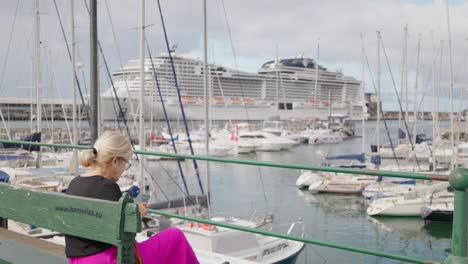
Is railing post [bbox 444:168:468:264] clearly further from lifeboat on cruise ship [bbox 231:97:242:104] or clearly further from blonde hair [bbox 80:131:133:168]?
lifeboat on cruise ship [bbox 231:97:242:104]

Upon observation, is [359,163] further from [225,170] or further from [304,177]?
[225,170]

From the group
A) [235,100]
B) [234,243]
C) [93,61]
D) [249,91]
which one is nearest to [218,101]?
[235,100]

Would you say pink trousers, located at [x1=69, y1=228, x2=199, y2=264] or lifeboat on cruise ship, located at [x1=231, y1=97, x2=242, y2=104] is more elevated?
lifeboat on cruise ship, located at [x1=231, y1=97, x2=242, y2=104]

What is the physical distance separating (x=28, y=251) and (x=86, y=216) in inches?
71.9

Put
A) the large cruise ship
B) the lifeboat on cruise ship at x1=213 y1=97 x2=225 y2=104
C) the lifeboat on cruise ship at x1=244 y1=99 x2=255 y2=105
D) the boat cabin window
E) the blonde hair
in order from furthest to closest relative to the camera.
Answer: the lifeboat on cruise ship at x1=244 y1=99 x2=255 y2=105
the lifeboat on cruise ship at x1=213 y1=97 x2=225 y2=104
the large cruise ship
the boat cabin window
the blonde hair

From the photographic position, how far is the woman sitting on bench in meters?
2.89

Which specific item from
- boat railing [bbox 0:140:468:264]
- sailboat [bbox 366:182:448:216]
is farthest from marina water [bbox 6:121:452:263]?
boat railing [bbox 0:140:468:264]

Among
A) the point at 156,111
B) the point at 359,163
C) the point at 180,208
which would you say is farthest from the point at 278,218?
the point at 156,111

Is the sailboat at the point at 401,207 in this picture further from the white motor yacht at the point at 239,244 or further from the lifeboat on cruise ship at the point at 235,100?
the lifeboat on cruise ship at the point at 235,100

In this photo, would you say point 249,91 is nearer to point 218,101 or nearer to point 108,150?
point 218,101

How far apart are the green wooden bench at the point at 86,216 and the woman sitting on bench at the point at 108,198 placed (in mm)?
77

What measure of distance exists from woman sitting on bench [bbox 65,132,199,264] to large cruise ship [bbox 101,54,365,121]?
226ft

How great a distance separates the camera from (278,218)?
73.7 ft

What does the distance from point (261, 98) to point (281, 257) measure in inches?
3676
